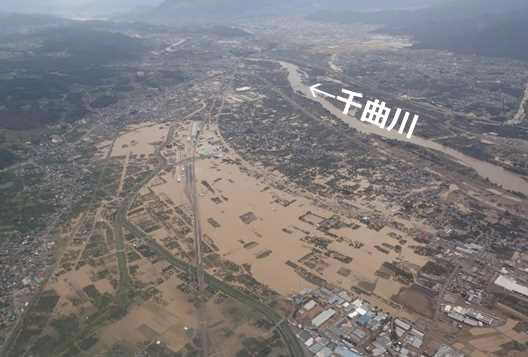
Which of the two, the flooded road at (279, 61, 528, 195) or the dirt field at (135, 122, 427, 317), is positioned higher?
the flooded road at (279, 61, 528, 195)

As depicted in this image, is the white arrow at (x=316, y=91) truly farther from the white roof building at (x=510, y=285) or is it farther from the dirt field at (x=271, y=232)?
the white roof building at (x=510, y=285)

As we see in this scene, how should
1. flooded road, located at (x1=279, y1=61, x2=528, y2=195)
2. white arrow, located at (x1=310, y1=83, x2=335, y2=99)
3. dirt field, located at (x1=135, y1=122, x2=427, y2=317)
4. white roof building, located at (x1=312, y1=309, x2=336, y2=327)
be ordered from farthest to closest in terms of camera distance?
white arrow, located at (x1=310, y1=83, x2=335, y2=99), flooded road, located at (x1=279, y1=61, x2=528, y2=195), dirt field, located at (x1=135, y1=122, x2=427, y2=317), white roof building, located at (x1=312, y1=309, x2=336, y2=327)

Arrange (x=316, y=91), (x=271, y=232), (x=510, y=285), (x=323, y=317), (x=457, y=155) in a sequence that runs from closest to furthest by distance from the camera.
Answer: (x=323, y=317) < (x=510, y=285) < (x=271, y=232) < (x=457, y=155) < (x=316, y=91)

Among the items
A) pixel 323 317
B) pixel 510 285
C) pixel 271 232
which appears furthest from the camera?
pixel 271 232

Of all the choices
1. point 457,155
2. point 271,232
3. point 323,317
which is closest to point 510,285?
point 323,317

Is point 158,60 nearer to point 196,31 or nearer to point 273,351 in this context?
point 196,31

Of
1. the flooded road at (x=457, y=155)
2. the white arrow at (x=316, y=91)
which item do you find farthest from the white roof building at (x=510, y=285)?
the white arrow at (x=316, y=91)

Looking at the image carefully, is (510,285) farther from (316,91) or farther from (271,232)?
(316,91)

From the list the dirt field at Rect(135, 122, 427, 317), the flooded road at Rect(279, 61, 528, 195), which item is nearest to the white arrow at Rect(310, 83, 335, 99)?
the flooded road at Rect(279, 61, 528, 195)

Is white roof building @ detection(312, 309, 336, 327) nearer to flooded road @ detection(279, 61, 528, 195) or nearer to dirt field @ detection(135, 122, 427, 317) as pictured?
dirt field @ detection(135, 122, 427, 317)

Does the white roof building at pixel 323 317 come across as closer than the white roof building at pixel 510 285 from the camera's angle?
Yes

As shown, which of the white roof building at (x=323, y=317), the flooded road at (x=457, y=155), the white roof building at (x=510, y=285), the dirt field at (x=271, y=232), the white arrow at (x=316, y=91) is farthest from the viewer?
the white arrow at (x=316, y=91)
